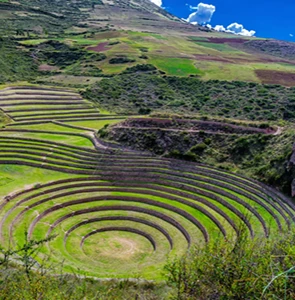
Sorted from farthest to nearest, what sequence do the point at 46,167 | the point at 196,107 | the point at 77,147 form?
the point at 196,107 < the point at 77,147 < the point at 46,167

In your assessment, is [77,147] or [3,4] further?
[3,4]

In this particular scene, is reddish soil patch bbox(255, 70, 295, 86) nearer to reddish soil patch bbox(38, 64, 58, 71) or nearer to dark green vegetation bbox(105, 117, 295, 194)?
dark green vegetation bbox(105, 117, 295, 194)

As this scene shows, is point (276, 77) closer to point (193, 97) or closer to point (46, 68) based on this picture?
point (193, 97)

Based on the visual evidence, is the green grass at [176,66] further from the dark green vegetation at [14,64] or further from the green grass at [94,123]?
the dark green vegetation at [14,64]

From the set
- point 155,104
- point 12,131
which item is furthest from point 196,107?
point 12,131

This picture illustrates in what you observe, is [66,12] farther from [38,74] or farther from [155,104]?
[155,104]

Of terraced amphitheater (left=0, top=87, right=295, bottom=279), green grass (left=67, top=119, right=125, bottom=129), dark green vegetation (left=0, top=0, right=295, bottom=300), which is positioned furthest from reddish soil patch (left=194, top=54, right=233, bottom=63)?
terraced amphitheater (left=0, top=87, right=295, bottom=279)

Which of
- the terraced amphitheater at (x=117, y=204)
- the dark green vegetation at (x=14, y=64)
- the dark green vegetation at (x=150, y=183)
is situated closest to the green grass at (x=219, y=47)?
the dark green vegetation at (x=150, y=183)
